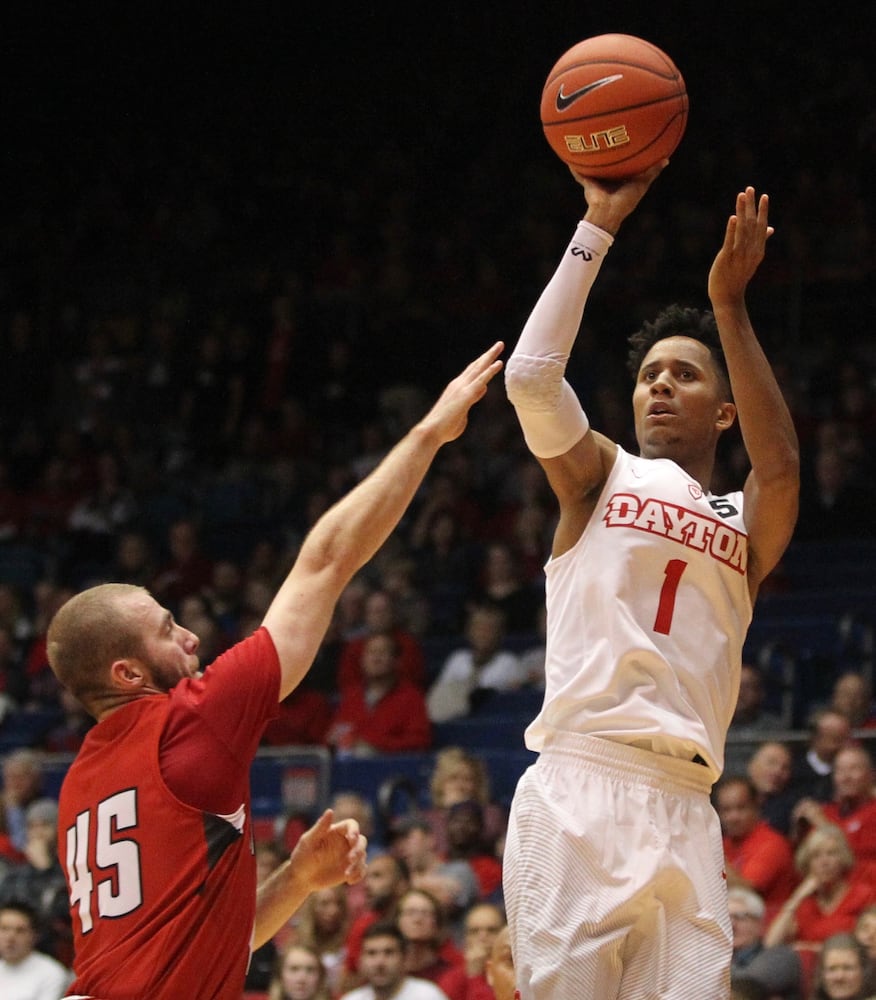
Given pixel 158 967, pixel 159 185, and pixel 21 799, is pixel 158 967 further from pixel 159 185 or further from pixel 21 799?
pixel 159 185

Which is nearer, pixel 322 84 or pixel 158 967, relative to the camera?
pixel 158 967

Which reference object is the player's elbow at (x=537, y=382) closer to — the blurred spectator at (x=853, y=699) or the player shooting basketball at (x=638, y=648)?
the player shooting basketball at (x=638, y=648)

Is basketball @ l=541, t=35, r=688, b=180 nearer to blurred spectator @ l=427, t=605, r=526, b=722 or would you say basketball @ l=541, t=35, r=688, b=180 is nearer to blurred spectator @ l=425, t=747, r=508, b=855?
blurred spectator @ l=425, t=747, r=508, b=855

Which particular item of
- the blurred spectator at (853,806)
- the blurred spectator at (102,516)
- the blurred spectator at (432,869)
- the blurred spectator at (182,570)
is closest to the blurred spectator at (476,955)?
the blurred spectator at (432,869)

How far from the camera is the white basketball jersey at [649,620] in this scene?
394 centimetres

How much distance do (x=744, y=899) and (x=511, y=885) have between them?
340 centimetres

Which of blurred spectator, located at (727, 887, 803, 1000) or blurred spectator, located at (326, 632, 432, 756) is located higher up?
blurred spectator, located at (326, 632, 432, 756)

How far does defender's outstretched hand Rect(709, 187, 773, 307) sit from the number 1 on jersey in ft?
2.12

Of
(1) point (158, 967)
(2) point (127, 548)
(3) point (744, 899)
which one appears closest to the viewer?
(1) point (158, 967)

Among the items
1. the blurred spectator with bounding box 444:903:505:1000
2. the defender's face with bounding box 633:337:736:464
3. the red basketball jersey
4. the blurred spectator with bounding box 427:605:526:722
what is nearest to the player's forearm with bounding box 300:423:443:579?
the red basketball jersey

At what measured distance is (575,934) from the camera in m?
3.79

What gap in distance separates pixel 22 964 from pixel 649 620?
5.14 m

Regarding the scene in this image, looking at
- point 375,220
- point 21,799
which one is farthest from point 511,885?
point 375,220

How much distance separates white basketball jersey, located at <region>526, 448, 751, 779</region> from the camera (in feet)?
12.9
